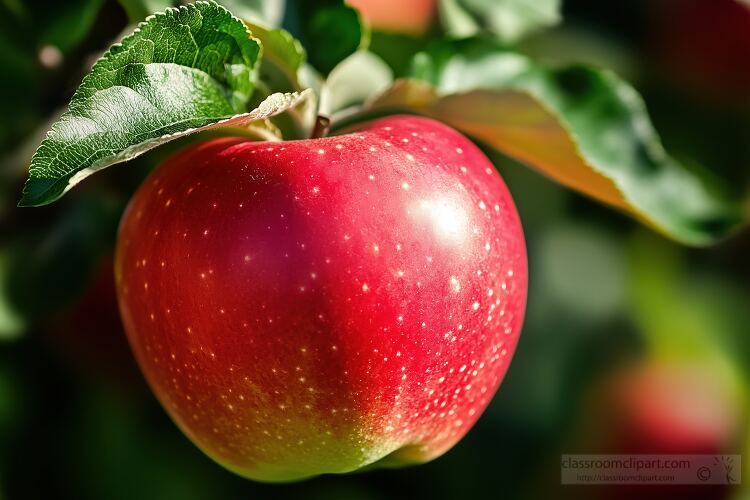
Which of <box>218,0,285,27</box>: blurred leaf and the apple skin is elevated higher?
<box>218,0,285,27</box>: blurred leaf

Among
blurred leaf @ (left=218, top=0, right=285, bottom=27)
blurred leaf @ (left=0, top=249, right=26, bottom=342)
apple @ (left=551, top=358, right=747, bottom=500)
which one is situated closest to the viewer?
blurred leaf @ (left=218, top=0, right=285, bottom=27)

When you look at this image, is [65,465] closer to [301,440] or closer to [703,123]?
[301,440]

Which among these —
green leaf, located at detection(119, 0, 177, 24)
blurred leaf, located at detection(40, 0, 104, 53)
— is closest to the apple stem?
green leaf, located at detection(119, 0, 177, 24)

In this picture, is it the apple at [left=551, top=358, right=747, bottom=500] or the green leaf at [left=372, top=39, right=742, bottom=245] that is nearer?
the green leaf at [left=372, top=39, right=742, bottom=245]

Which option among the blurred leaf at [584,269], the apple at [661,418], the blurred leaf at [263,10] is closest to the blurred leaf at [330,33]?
the blurred leaf at [263,10]

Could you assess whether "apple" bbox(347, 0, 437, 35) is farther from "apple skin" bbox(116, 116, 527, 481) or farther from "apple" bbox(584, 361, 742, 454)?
"apple" bbox(584, 361, 742, 454)

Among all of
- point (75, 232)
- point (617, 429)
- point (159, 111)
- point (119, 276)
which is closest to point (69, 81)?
point (75, 232)

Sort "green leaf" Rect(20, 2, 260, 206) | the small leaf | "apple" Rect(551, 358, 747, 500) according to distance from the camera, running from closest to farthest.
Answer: "green leaf" Rect(20, 2, 260, 206)
the small leaf
"apple" Rect(551, 358, 747, 500)
